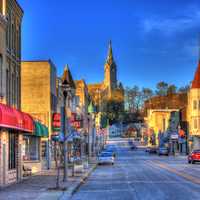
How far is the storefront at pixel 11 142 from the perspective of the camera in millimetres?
25734

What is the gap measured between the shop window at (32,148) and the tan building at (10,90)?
11.5 m

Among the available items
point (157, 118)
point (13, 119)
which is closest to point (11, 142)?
point (13, 119)

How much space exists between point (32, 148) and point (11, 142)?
14.5m

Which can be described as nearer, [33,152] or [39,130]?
[39,130]

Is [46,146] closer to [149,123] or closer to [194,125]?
[194,125]

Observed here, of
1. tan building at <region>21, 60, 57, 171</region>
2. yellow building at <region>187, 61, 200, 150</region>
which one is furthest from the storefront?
yellow building at <region>187, 61, 200, 150</region>

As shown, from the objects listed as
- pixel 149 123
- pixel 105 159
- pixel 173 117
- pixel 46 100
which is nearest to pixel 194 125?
pixel 173 117

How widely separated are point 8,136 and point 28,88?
82.0 feet

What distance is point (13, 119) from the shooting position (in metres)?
26.9

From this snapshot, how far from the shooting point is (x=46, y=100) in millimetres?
54844

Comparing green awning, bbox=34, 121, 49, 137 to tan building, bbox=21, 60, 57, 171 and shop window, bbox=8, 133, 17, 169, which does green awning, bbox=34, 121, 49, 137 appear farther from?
tan building, bbox=21, 60, 57, 171

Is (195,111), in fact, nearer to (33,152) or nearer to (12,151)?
(33,152)

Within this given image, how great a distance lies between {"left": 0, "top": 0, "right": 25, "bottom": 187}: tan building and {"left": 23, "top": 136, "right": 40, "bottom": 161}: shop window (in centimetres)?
1153

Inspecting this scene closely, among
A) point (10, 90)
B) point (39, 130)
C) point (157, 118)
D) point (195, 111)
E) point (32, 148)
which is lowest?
point (32, 148)
